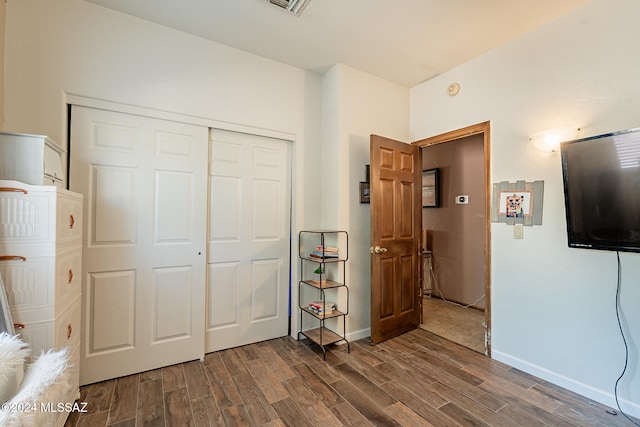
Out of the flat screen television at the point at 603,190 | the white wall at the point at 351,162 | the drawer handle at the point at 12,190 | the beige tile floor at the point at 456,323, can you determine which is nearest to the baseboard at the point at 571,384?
the beige tile floor at the point at 456,323

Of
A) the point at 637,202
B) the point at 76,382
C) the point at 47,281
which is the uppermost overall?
the point at 637,202

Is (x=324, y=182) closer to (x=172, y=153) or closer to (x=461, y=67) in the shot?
(x=172, y=153)

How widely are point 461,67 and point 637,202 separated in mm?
1968

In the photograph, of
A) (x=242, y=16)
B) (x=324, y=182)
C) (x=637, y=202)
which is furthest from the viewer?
(x=324, y=182)

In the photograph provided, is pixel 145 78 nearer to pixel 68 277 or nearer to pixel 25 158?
pixel 25 158

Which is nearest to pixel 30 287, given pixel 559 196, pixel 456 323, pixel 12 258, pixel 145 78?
pixel 12 258

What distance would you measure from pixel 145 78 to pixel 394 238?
2719 millimetres

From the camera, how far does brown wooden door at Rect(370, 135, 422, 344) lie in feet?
9.42

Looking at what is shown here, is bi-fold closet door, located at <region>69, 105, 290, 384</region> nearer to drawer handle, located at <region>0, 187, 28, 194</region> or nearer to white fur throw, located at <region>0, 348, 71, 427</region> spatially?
drawer handle, located at <region>0, 187, 28, 194</region>

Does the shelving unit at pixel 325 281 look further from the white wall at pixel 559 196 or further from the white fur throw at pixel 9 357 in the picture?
the white fur throw at pixel 9 357

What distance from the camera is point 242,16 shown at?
228 centimetres

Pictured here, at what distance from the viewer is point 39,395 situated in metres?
0.98

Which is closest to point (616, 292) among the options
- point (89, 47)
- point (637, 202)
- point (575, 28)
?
point (637, 202)

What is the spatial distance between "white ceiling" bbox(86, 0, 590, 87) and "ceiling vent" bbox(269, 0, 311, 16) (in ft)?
0.20
